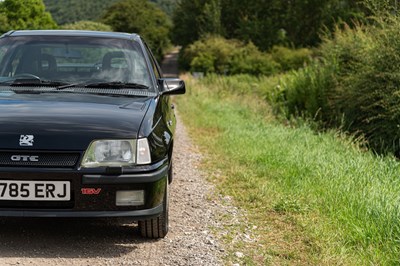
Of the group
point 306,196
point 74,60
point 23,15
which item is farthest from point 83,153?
point 23,15

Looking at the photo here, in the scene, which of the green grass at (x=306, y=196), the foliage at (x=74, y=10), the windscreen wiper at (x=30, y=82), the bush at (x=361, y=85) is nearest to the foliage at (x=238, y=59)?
the bush at (x=361, y=85)

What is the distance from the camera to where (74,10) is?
5037 inches

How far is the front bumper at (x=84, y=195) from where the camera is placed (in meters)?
3.94

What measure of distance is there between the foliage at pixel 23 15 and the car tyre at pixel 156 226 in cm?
1529

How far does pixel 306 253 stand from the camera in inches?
170

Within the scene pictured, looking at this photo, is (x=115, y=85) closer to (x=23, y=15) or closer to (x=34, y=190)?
(x=34, y=190)

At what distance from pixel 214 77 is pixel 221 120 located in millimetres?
16173

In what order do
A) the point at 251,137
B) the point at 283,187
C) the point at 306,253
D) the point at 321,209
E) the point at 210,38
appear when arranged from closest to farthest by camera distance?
the point at 306,253
the point at 321,209
the point at 283,187
the point at 251,137
the point at 210,38

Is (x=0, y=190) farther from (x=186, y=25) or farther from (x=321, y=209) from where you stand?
(x=186, y=25)

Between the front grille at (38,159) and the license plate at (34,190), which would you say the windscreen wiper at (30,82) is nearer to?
the front grille at (38,159)

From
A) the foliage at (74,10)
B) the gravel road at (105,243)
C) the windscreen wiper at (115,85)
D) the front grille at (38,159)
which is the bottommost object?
the foliage at (74,10)

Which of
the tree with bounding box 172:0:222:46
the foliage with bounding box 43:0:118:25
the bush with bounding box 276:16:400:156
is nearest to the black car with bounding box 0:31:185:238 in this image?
the bush with bounding box 276:16:400:156

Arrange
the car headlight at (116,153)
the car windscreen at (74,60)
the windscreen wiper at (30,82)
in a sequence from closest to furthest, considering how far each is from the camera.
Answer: the car headlight at (116,153)
the windscreen wiper at (30,82)
the car windscreen at (74,60)

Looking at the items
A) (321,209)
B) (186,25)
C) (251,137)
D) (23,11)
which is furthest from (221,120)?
(186,25)
